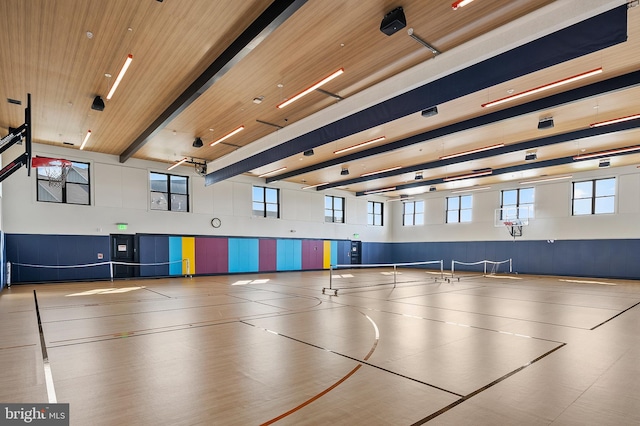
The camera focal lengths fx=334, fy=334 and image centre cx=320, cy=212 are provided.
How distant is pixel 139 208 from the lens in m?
16.4

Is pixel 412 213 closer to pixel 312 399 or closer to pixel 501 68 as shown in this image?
pixel 501 68

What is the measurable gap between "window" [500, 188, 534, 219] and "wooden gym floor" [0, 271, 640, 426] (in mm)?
13847

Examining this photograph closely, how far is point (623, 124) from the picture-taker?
10914 mm

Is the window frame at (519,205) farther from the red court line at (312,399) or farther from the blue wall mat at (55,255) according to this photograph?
the blue wall mat at (55,255)

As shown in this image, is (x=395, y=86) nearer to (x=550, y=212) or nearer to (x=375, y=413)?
(x=375, y=413)

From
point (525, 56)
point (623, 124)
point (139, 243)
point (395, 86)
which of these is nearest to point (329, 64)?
point (395, 86)

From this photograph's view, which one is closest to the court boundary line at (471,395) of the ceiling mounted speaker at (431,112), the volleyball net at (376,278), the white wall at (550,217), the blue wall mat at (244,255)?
the volleyball net at (376,278)

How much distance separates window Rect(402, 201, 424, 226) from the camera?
26.5 metres

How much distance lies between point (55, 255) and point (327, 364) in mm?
15282

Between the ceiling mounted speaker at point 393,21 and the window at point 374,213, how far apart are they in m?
21.2

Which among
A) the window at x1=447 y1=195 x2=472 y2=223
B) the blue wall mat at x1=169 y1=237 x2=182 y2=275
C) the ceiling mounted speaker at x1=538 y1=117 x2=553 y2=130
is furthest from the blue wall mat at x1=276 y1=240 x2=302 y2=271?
the ceiling mounted speaker at x1=538 y1=117 x2=553 y2=130

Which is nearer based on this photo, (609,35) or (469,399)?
(469,399)

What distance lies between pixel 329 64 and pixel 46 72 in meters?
6.90

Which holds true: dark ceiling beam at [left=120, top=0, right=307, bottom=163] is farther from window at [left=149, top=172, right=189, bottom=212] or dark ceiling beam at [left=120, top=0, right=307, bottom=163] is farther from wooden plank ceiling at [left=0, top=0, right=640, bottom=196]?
window at [left=149, top=172, right=189, bottom=212]
